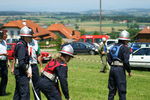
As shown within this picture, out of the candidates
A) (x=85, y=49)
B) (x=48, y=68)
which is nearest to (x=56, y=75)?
(x=48, y=68)

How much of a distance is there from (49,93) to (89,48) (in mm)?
27814

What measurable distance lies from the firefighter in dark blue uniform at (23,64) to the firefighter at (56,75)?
99cm

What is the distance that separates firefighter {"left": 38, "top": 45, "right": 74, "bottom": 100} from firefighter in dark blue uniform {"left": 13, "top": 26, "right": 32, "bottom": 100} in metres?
0.99

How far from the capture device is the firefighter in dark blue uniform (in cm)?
756

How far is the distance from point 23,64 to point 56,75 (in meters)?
1.17

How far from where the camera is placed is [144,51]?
20.1 m

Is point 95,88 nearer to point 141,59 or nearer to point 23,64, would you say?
point 23,64

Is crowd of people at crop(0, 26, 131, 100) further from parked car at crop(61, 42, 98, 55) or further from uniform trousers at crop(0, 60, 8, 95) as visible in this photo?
parked car at crop(61, 42, 98, 55)

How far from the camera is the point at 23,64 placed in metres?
7.54

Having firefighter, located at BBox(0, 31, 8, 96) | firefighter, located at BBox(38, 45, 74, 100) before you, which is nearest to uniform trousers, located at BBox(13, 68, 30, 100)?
firefighter, located at BBox(38, 45, 74, 100)

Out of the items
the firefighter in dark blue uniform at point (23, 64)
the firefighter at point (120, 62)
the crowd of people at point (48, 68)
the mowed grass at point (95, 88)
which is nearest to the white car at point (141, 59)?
the mowed grass at point (95, 88)

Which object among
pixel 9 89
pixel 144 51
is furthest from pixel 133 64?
pixel 9 89

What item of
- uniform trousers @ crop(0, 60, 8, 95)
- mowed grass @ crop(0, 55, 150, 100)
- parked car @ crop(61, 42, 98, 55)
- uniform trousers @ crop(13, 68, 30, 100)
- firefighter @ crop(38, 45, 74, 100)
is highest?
firefighter @ crop(38, 45, 74, 100)

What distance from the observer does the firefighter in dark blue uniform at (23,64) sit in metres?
7.56
